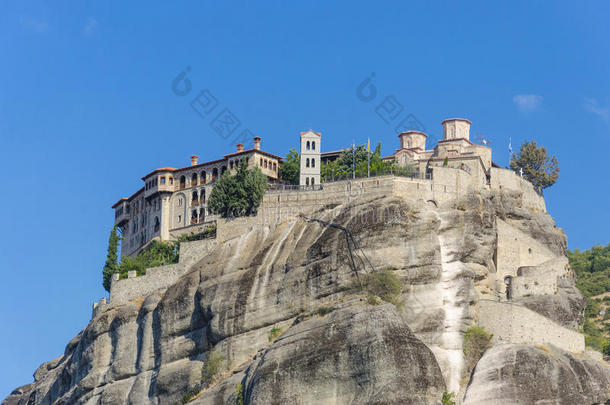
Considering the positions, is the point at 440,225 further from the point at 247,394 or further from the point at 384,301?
the point at 247,394

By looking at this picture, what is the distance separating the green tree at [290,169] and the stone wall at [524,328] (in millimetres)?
25353

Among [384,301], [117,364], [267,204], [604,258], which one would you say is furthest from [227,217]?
[604,258]

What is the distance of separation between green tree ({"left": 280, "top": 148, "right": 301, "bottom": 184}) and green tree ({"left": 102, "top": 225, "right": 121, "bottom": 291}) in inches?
591

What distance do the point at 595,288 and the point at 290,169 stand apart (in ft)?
102

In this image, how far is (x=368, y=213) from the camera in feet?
256

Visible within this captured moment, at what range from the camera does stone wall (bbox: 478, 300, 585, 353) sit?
238 ft

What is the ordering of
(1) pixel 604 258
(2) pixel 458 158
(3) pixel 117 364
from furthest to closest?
(1) pixel 604 258, (2) pixel 458 158, (3) pixel 117 364

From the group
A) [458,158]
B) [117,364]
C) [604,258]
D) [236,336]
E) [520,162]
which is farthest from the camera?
[604,258]

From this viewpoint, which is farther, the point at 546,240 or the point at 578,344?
the point at 546,240

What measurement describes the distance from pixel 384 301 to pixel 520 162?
27870mm

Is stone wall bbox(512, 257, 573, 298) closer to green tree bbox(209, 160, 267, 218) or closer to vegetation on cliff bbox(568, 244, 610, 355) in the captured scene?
vegetation on cliff bbox(568, 244, 610, 355)

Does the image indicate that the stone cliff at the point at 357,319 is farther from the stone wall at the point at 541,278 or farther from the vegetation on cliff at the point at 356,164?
the vegetation on cliff at the point at 356,164

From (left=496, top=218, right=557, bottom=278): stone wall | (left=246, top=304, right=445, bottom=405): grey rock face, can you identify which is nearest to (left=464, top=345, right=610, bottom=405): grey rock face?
(left=246, top=304, right=445, bottom=405): grey rock face

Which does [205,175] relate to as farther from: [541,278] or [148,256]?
[541,278]
